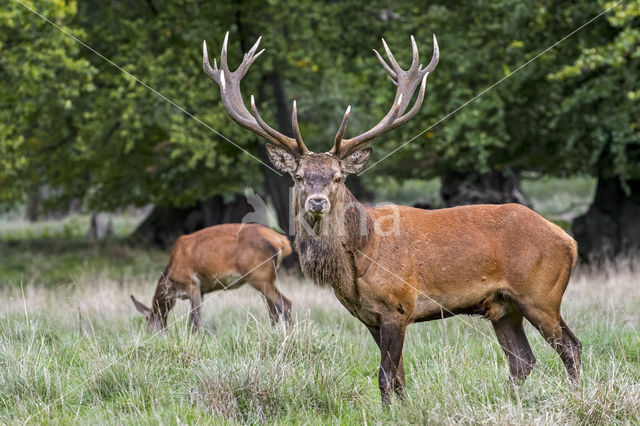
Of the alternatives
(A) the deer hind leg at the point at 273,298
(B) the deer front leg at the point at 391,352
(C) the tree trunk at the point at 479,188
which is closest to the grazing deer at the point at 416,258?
(B) the deer front leg at the point at 391,352

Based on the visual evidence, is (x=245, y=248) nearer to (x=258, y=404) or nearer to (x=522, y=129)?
(x=258, y=404)

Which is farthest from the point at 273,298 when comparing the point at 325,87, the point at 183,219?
the point at 183,219

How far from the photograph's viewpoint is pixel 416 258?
5.35 meters

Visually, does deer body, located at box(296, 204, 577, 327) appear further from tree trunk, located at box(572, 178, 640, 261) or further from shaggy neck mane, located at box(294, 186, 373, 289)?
tree trunk, located at box(572, 178, 640, 261)

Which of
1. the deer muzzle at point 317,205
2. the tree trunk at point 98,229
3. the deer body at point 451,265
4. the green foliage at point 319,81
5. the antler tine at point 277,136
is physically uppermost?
the green foliage at point 319,81

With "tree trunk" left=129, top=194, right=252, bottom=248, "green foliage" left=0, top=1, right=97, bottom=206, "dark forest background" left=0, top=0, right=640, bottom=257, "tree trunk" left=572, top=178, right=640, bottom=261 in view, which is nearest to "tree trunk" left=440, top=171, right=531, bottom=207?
"dark forest background" left=0, top=0, right=640, bottom=257

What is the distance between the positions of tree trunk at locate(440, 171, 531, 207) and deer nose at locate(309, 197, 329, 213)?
12.7 m

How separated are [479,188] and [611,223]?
4201mm

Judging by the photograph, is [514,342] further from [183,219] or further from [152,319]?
[183,219]

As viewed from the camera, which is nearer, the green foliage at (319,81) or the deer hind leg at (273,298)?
the deer hind leg at (273,298)

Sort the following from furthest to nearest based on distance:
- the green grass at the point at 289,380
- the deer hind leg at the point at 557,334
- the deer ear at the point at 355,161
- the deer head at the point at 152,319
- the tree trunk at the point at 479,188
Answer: the tree trunk at the point at 479,188 → the deer head at the point at 152,319 → the deer ear at the point at 355,161 → the deer hind leg at the point at 557,334 → the green grass at the point at 289,380

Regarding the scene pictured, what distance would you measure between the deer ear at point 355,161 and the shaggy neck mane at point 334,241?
16 cm

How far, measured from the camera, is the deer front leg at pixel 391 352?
5.01m

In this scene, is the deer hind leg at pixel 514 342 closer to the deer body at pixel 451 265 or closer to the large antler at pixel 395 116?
the deer body at pixel 451 265
